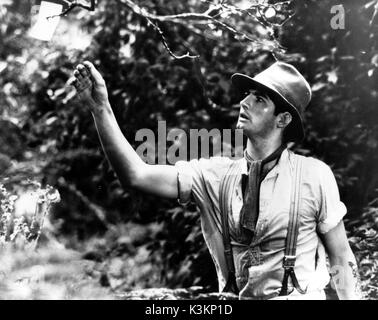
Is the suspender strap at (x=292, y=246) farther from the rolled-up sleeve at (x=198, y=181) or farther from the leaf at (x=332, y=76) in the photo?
the leaf at (x=332, y=76)

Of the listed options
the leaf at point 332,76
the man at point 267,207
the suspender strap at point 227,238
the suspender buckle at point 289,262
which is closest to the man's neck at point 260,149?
the man at point 267,207

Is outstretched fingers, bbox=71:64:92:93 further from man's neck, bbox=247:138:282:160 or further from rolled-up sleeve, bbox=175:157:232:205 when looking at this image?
man's neck, bbox=247:138:282:160

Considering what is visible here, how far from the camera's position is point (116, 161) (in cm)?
179

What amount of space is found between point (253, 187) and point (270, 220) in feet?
0.34

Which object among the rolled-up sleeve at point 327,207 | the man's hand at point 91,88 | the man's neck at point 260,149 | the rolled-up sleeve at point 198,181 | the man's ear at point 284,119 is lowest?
the rolled-up sleeve at point 327,207

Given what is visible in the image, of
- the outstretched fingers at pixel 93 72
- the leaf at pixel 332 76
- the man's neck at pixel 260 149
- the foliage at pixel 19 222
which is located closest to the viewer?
the outstretched fingers at pixel 93 72

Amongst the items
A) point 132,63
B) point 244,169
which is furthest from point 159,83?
point 244,169

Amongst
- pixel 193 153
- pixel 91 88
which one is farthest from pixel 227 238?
pixel 193 153

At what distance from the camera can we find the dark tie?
191 centimetres

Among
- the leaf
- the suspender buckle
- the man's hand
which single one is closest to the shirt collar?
the suspender buckle

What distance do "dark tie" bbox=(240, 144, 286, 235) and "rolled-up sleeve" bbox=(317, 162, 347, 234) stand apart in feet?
0.45

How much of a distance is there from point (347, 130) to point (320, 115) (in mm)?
135

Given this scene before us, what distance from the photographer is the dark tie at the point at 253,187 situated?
6.28ft
